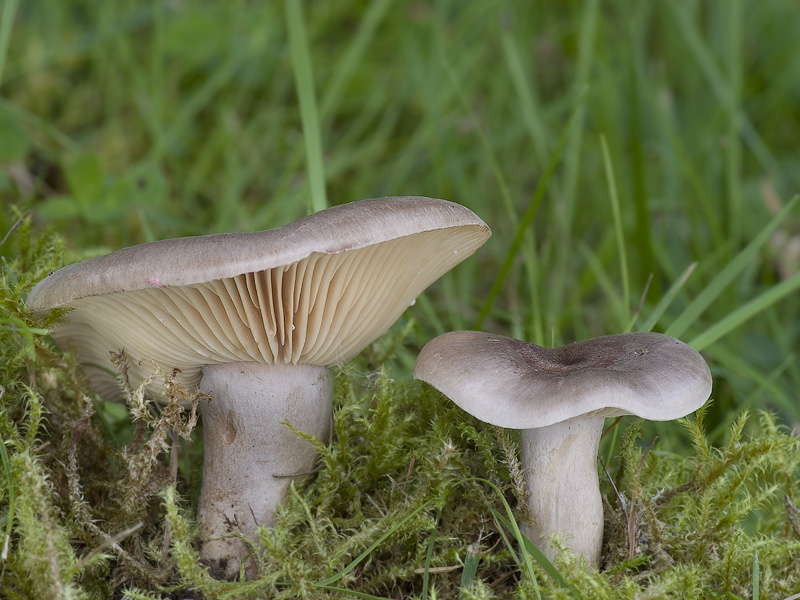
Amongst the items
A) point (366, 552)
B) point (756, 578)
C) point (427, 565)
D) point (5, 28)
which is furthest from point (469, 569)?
point (5, 28)

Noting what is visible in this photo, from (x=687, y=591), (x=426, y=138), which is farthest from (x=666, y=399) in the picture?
(x=426, y=138)

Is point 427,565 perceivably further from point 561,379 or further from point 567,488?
point 561,379

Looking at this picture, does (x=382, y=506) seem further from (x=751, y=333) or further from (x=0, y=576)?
(x=751, y=333)

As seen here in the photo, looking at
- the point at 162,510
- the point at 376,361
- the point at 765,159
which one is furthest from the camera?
the point at 765,159

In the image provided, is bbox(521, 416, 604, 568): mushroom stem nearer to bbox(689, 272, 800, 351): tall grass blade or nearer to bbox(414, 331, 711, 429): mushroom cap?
bbox(414, 331, 711, 429): mushroom cap

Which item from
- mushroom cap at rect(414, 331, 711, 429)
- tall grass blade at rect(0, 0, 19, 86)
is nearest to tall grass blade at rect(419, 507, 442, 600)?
mushroom cap at rect(414, 331, 711, 429)

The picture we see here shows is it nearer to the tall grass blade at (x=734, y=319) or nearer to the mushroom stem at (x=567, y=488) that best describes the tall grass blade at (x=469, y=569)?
the mushroom stem at (x=567, y=488)
